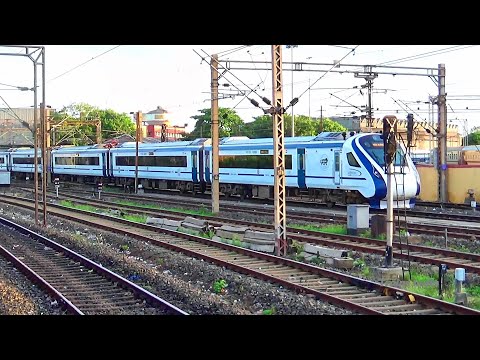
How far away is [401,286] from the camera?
1135cm

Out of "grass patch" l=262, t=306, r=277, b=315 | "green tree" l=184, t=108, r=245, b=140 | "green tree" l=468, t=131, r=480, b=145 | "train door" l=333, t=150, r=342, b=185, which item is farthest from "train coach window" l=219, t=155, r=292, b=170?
"green tree" l=468, t=131, r=480, b=145

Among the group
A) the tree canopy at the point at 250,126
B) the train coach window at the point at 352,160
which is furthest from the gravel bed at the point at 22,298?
the tree canopy at the point at 250,126

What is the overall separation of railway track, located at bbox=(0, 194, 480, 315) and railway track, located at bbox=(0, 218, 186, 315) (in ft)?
7.70

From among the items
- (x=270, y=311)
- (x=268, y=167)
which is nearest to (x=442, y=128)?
(x=268, y=167)

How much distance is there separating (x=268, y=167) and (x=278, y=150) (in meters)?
13.5

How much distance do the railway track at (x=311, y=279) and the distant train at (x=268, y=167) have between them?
6.98ft

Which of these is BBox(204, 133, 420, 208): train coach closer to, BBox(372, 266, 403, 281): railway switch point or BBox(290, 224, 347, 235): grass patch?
BBox(290, 224, 347, 235): grass patch

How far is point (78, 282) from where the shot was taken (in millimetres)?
12250

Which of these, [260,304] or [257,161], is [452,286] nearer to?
[260,304]

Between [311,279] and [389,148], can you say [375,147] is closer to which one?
[389,148]

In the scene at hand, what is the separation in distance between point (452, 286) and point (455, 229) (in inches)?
288

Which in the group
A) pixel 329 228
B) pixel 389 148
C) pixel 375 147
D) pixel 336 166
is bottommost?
pixel 329 228

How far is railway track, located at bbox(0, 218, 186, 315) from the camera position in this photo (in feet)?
33.0
